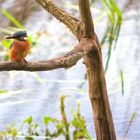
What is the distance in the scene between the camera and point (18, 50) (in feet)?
6.34

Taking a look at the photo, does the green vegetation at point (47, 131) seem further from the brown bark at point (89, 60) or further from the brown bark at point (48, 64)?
the brown bark at point (48, 64)

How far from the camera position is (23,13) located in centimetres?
409

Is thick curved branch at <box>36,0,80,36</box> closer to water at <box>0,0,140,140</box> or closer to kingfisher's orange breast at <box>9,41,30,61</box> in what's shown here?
kingfisher's orange breast at <box>9,41,30,61</box>

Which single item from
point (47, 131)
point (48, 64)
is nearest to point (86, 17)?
point (48, 64)

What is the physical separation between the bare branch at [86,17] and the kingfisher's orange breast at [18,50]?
0.19m

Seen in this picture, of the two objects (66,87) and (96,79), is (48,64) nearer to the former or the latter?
(96,79)

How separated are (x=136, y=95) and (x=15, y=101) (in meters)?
0.58

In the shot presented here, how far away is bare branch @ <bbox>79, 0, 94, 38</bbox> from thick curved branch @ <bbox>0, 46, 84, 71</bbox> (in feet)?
0.20

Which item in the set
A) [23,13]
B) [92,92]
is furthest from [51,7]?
[23,13]

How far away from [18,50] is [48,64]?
0.39 feet

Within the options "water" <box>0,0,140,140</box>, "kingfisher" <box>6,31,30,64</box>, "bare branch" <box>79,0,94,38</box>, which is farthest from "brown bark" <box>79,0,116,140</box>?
"water" <box>0,0,140,140</box>

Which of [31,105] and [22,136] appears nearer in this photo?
[22,136]

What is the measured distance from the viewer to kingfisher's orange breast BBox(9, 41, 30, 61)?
192 cm

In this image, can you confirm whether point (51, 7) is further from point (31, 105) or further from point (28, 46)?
point (31, 105)
